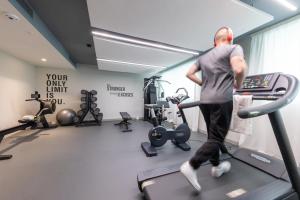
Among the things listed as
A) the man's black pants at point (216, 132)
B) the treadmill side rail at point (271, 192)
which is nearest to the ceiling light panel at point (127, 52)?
the man's black pants at point (216, 132)

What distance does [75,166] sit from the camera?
85.7 inches

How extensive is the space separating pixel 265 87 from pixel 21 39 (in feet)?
13.5

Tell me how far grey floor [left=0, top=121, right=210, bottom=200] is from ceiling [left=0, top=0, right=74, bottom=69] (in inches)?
86.5

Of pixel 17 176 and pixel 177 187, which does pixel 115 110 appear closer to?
pixel 17 176

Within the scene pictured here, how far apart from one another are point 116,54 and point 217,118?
328 centimetres

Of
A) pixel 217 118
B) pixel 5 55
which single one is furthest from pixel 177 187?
pixel 5 55

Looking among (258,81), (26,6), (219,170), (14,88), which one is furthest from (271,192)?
(14,88)

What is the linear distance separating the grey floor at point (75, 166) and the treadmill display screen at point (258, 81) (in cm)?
153

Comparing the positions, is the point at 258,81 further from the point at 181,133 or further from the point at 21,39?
the point at 21,39

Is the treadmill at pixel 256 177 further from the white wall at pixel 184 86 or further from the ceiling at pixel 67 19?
the white wall at pixel 184 86

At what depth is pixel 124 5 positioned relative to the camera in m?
1.81

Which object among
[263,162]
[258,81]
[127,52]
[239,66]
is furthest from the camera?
[127,52]

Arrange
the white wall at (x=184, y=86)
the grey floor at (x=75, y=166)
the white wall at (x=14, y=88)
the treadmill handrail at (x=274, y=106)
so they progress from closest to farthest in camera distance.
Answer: the treadmill handrail at (x=274, y=106)
the grey floor at (x=75, y=166)
the white wall at (x=14, y=88)
the white wall at (x=184, y=86)

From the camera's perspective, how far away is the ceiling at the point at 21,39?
1.98 meters
